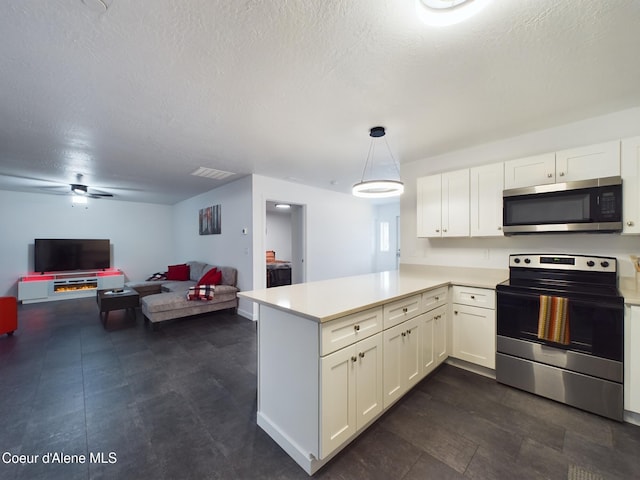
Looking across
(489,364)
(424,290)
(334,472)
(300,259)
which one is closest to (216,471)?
(334,472)

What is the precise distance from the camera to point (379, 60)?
1649 mm

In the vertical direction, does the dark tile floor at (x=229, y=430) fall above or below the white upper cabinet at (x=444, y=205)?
below

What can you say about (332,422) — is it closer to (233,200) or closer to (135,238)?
(233,200)

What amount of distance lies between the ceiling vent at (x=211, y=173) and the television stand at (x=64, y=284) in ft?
12.0

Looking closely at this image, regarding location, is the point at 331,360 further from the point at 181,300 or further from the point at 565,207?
the point at 181,300

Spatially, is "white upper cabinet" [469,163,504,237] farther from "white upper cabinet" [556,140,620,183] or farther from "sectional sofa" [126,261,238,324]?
"sectional sofa" [126,261,238,324]

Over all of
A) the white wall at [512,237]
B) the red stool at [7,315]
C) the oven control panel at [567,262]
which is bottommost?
the red stool at [7,315]

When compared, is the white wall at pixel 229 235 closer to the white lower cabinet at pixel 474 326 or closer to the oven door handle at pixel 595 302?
the white lower cabinet at pixel 474 326

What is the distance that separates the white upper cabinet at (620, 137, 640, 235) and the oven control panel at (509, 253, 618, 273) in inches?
10.8

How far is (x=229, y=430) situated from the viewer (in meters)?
1.86

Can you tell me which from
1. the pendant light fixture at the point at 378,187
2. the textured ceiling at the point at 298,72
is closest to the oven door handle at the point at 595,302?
the pendant light fixture at the point at 378,187

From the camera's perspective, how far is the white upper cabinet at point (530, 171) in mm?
2408

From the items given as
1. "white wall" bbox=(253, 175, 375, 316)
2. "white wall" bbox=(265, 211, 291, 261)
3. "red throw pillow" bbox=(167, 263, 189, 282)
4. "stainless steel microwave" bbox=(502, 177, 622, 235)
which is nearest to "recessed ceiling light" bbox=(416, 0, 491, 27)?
"stainless steel microwave" bbox=(502, 177, 622, 235)

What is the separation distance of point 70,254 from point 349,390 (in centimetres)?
759
